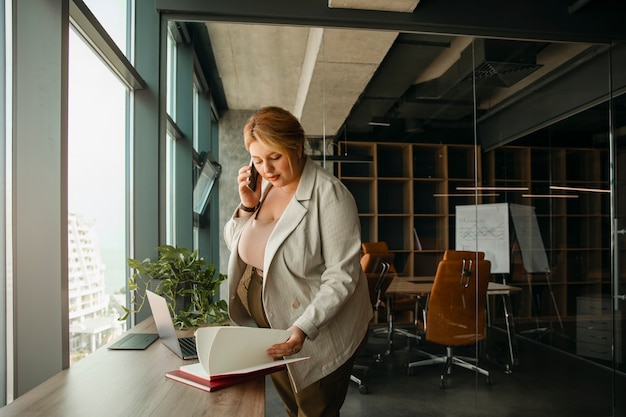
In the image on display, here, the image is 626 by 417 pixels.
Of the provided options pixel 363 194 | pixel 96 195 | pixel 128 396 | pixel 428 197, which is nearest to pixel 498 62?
pixel 428 197

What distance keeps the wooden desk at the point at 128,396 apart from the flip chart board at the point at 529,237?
9.13ft

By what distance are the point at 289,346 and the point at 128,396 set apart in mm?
443

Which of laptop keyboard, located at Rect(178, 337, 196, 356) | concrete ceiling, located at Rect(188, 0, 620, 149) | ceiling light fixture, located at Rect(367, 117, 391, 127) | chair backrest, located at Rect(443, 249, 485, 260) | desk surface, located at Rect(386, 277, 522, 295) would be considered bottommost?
desk surface, located at Rect(386, 277, 522, 295)

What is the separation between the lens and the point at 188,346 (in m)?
1.82

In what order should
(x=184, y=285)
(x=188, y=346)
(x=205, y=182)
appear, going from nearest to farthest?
(x=188, y=346)
(x=184, y=285)
(x=205, y=182)

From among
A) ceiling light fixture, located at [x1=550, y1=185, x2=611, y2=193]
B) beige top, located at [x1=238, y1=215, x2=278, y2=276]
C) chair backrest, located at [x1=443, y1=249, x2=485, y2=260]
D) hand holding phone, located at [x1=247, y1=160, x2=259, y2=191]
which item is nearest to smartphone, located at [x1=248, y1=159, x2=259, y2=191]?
hand holding phone, located at [x1=247, y1=160, x2=259, y2=191]

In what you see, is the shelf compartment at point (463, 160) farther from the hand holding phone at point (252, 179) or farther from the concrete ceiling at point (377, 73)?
the hand holding phone at point (252, 179)

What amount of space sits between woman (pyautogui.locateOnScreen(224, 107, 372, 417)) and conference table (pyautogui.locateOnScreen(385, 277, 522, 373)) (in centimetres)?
160

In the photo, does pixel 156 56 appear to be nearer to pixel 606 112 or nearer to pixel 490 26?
pixel 490 26

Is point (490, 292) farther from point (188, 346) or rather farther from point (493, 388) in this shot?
point (188, 346)

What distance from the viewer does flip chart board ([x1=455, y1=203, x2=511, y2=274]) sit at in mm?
3541

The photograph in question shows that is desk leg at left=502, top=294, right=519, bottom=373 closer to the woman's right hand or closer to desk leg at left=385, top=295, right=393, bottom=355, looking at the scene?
desk leg at left=385, top=295, right=393, bottom=355

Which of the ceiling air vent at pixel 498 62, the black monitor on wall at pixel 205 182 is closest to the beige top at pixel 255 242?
the black monitor on wall at pixel 205 182

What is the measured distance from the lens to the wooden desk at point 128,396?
46.8 inches
